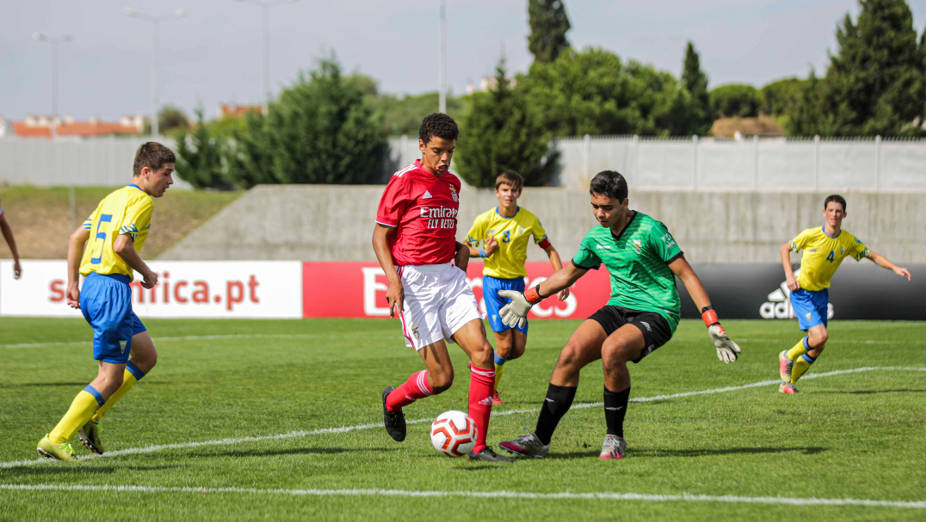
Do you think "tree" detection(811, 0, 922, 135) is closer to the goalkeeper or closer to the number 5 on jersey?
the goalkeeper

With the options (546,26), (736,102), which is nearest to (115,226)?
(546,26)

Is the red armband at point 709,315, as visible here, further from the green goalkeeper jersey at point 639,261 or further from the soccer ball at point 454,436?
the soccer ball at point 454,436

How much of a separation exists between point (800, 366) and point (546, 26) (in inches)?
2672

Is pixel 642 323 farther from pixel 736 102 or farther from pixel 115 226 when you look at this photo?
pixel 736 102

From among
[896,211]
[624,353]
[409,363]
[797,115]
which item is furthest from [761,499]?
[797,115]

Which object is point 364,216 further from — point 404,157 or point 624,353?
point 624,353

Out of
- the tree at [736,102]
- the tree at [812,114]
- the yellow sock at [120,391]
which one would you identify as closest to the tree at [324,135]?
the tree at [812,114]

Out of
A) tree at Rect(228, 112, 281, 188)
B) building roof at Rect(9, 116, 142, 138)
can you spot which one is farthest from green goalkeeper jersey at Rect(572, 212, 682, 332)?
building roof at Rect(9, 116, 142, 138)

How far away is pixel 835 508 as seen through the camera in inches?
223

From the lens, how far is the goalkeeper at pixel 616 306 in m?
7.21

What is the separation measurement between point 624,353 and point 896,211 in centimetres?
2967

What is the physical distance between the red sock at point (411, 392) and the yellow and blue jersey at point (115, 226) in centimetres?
202

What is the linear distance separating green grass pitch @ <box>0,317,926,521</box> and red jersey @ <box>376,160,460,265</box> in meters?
1.39

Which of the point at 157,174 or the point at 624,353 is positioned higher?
the point at 157,174
